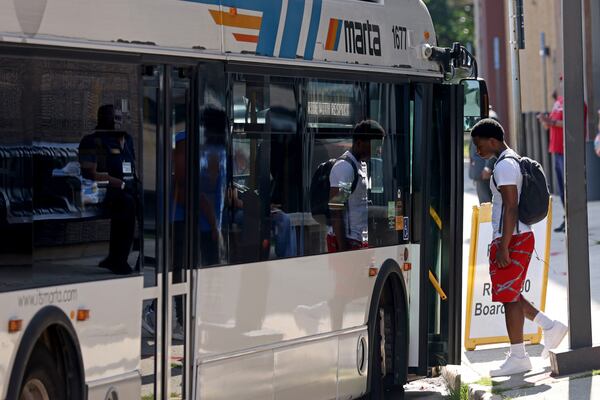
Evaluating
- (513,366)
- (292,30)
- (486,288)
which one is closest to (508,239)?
(513,366)

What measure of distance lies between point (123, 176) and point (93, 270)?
525mm

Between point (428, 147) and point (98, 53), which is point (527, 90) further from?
point (98, 53)

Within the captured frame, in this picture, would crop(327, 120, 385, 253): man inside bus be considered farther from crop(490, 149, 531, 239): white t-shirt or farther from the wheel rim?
the wheel rim

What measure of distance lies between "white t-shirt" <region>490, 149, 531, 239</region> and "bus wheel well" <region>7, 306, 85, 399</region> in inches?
170

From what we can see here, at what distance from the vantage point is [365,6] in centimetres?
930

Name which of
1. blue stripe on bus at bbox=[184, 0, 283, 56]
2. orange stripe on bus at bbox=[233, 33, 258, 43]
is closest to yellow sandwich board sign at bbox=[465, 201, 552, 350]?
blue stripe on bus at bbox=[184, 0, 283, 56]

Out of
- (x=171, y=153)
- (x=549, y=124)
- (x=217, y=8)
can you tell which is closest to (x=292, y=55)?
(x=217, y=8)

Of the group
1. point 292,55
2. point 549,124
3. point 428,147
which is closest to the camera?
point 292,55

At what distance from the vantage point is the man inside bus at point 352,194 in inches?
344

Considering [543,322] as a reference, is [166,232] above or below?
above

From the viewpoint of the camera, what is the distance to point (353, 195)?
8.99 m

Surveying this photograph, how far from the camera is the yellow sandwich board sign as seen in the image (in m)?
11.7

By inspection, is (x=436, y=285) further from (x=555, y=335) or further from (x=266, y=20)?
(x=266, y=20)

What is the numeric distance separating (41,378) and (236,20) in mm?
2409
